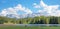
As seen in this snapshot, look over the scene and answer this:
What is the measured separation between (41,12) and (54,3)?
0.36 metres

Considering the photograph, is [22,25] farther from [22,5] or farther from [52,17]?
[52,17]

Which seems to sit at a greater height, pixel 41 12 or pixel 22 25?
pixel 41 12

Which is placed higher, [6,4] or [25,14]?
[6,4]

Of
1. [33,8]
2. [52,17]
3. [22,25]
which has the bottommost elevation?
[22,25]

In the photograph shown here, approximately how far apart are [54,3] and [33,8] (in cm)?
50

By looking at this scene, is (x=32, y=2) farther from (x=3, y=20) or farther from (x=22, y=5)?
(x=3, y=20)

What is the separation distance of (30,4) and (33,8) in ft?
0.39

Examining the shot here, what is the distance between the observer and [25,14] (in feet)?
8.43

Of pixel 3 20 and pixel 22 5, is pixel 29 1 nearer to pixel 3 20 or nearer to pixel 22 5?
pixel 22 5

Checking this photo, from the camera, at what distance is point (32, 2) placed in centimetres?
259

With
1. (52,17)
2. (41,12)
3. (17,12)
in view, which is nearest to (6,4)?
(17,12)

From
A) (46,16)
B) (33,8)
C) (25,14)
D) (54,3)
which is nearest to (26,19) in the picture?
(25,14)

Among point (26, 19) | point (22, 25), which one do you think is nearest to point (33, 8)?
point (26, 19)

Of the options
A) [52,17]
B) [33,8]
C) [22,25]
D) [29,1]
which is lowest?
[22,25]
